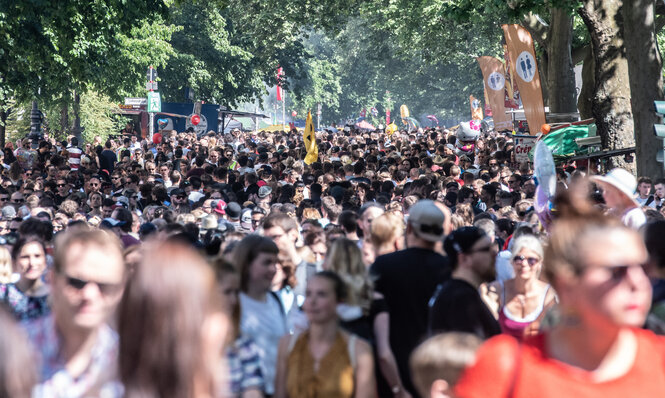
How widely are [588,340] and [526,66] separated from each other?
14.3 meters

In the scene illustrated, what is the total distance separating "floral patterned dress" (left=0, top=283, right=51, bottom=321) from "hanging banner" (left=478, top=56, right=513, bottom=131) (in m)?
17.3

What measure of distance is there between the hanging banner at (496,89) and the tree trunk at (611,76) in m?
5.75

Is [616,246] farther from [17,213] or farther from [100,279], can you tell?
[17,213]

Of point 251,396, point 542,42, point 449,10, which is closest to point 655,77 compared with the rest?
point 449,10

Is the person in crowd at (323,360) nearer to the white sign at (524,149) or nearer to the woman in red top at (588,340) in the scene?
the woman in red top at (588,340)

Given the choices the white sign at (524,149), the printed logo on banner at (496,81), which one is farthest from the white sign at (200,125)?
the white sign at (524,149)

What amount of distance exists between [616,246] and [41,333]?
1.91 m

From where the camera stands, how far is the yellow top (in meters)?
4.50

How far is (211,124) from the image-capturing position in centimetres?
4741

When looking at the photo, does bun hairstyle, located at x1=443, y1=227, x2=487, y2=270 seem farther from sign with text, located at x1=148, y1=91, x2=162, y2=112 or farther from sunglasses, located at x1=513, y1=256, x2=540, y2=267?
sign with text, located at x1=148, y1=91, x2=162, y2=112

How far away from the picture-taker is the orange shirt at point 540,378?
8.18 feet

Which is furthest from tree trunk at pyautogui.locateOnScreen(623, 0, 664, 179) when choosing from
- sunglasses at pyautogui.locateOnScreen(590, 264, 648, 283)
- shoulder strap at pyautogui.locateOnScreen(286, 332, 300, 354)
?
sunglasses at pyautogui.locateOnScreen(590, 264, 648, 283)

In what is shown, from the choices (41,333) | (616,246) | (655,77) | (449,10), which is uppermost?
(449,10)

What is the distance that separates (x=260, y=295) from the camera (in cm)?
520
